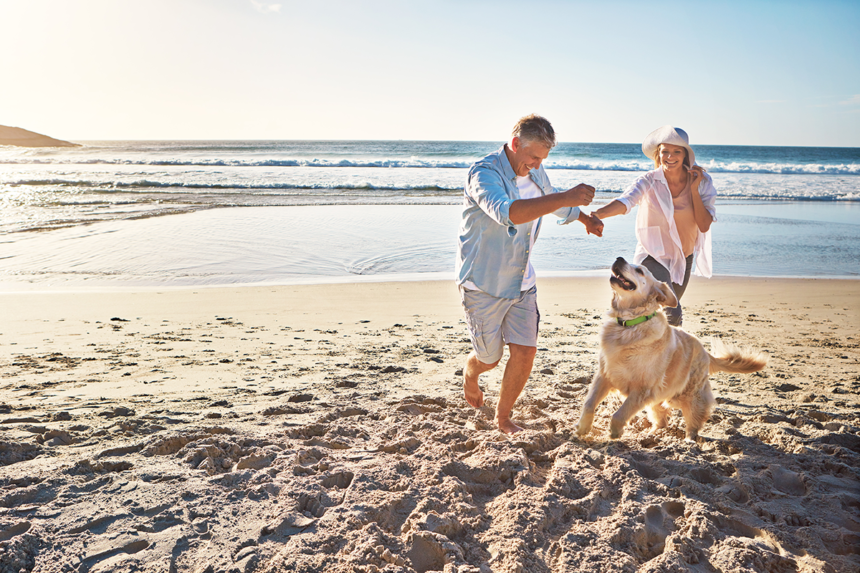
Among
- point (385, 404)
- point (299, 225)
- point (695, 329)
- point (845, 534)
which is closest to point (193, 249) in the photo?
point (299, 225)

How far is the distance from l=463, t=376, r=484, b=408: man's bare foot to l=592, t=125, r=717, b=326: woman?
58.9 inches

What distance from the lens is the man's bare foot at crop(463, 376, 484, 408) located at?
3.75 meters

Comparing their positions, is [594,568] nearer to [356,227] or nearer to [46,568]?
[46,568]

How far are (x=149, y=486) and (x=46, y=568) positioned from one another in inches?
23.1

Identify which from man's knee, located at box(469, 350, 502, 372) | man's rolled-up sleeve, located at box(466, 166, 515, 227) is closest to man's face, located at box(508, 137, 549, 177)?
man's rolled-up sleeve, located at box(466, 166, 515, 227)

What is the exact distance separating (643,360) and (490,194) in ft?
4.76

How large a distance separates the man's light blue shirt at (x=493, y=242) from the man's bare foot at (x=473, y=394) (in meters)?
0.82

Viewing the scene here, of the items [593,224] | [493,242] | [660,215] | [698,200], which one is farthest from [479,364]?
[698,200]

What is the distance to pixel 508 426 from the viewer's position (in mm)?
3469

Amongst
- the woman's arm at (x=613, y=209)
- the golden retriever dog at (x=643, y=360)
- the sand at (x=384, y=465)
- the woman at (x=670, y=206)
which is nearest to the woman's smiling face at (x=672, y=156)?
the woman at (x=670, y=206)

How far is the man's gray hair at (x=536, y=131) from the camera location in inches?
118

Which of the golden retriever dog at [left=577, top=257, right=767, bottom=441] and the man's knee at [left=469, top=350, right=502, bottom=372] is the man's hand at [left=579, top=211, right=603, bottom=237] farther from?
the man's knee at [left=469, top=350, right=502, bottom=372]

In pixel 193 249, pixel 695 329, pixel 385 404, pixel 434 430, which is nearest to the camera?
pixel 434 430

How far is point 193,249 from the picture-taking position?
10273 millimetres
